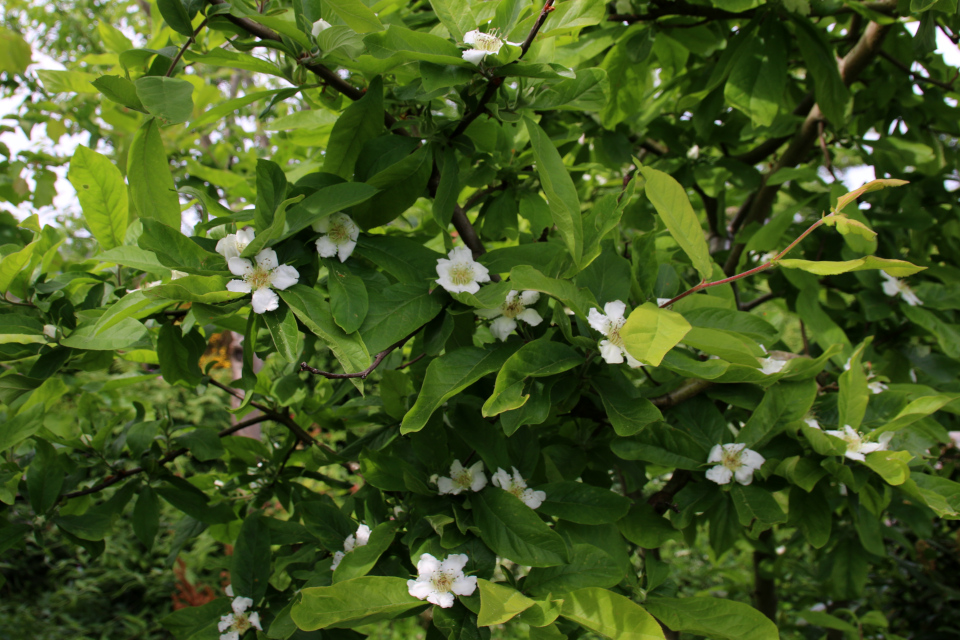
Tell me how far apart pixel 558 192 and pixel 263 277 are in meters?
0.42

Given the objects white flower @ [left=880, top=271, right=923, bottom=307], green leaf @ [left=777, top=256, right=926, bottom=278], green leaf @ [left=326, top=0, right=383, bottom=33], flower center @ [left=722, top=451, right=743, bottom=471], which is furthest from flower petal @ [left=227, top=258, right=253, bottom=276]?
white flower @ [left=880, top=271, right=923, bottom=307]

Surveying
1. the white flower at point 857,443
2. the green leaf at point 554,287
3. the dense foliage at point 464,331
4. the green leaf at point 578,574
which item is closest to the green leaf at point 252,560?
the dense foliage at point 464,331

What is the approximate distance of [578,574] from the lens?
0.92 meters

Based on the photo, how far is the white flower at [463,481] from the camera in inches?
41.0

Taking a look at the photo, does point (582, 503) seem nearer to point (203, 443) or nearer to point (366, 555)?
point (366, 555)

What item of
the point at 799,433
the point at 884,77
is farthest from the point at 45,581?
the point at 884,77

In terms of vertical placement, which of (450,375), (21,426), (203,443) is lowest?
(203,443)

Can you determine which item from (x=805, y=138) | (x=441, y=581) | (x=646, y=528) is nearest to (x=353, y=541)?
(x=441, y=581)

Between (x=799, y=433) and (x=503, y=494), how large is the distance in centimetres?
56

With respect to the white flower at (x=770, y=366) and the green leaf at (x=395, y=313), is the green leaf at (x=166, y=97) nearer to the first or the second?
the green leaf at (x=395, y=313)

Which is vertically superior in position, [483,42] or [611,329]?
[483,42]

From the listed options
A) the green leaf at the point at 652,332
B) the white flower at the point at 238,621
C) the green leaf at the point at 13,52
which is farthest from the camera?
the green leaf at the point at 13,52

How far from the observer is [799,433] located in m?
1.12

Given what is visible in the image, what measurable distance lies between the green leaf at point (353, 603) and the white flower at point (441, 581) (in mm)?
16
